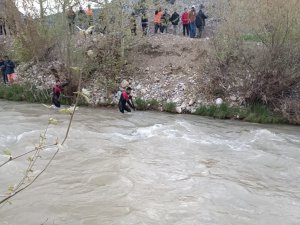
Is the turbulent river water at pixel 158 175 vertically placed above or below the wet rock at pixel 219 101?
below

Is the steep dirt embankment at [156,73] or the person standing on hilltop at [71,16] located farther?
the person standing on hilltop at [71,16]

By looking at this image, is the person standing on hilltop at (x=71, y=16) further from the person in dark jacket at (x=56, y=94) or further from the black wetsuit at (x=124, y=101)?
the black wetsuit at (x=124, y=101)

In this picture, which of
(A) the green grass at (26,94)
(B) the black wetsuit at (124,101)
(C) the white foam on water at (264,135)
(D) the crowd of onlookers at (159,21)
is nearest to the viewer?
(C) the white foam on water at (264,135)

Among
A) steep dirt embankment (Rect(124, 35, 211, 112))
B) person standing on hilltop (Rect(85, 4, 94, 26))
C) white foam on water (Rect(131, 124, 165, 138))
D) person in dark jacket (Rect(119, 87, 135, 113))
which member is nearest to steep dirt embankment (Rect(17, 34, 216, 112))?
steep dirt embankment (Rect(124, 35, 211, 112))

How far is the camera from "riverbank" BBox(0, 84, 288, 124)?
16.2 meters

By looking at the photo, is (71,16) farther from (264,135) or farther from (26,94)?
(264,135)

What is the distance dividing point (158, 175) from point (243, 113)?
26.3 ft

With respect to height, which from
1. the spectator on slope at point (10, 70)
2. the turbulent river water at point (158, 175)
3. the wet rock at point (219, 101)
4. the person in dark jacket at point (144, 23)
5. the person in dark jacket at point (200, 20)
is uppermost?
the person in dark jacket at point (200, 20)

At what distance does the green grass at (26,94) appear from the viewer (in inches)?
772

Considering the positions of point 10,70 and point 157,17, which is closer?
point 10,70

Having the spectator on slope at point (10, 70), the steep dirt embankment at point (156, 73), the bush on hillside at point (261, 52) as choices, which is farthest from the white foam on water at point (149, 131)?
the spectator on slope at point (10, 70)

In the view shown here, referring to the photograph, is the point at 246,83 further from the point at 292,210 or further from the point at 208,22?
the point at 292,210

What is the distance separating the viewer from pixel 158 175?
9.20 metres

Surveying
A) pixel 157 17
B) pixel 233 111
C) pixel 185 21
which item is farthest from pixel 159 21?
pixel 233 111
